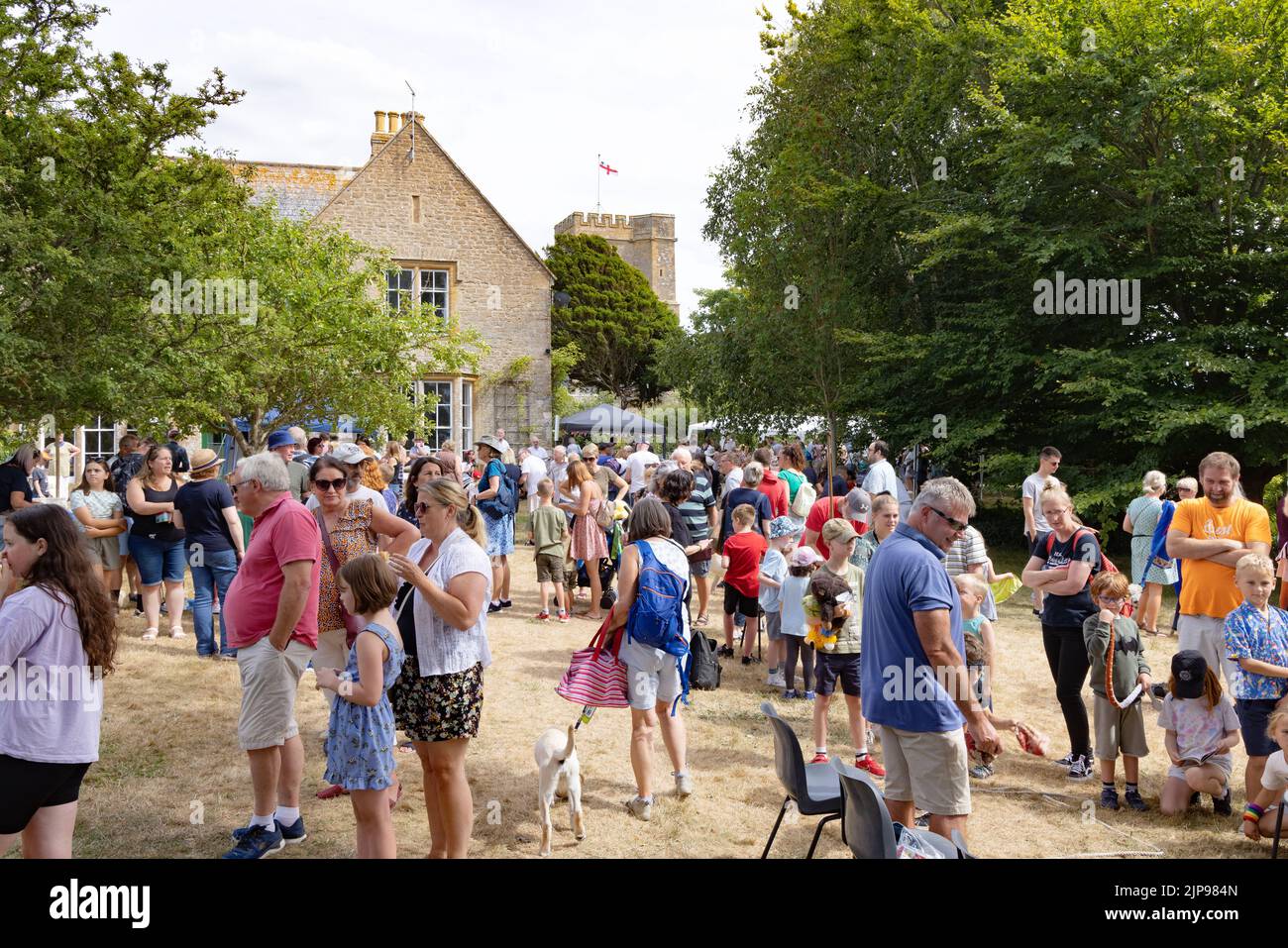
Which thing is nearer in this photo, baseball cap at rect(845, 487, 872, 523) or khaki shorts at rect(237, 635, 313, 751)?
khaki shorts at rect(237, 635, 313, 751)

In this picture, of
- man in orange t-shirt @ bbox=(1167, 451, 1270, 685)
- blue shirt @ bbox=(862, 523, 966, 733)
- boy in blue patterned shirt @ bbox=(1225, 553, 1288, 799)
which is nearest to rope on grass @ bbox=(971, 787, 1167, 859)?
boy in blue patterned shirt @ bbox=(1225, 553, 1288, 799)

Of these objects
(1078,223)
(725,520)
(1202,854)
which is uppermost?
(1078,223)

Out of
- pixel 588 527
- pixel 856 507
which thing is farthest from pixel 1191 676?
pixel 588 527

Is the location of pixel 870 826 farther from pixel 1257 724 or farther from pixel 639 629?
pixel 1257 724

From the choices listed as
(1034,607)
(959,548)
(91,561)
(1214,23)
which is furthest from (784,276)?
(91,561)

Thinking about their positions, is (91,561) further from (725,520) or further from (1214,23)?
(1214,23)

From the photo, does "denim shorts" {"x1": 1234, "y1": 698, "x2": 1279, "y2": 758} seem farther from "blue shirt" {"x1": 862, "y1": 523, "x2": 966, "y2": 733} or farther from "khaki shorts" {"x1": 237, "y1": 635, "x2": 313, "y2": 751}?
"khaki shorts" {"x1": 237, "y1": 635, "x2": 313, "y2": 751}

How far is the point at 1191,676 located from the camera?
223 inches

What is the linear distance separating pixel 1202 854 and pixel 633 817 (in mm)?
3036

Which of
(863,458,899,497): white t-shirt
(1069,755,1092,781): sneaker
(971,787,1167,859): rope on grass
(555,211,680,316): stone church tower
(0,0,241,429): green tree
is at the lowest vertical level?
(971,787,1167,859): rope on grass

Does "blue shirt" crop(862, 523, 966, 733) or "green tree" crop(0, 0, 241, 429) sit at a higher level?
"green tree" crop(0, 0, 241, 429)

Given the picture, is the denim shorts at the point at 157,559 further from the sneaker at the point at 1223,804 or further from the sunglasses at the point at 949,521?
the sneaker at the point at 1223,804

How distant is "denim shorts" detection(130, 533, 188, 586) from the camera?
943 centimetres

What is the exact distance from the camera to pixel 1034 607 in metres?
11.5
